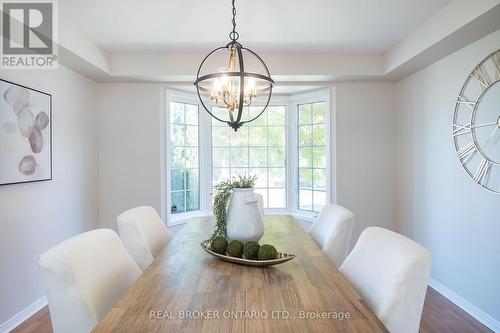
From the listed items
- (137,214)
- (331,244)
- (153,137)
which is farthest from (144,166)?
(331,244)

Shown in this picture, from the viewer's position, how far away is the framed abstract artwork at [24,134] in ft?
7.66

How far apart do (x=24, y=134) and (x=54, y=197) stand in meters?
0.70

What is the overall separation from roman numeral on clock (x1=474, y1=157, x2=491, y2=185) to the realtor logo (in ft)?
11.2

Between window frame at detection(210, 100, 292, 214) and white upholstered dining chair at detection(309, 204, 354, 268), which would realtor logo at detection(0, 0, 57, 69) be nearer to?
window frame at detection(210, 100, 292, 214)

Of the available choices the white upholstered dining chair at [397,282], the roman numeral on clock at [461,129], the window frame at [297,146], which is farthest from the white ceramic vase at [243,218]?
the window frame at [297,146]

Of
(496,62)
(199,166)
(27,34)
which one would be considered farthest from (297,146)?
(27,34)

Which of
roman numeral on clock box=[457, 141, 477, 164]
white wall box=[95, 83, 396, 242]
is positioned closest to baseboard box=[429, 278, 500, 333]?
white wall box=[95, 83, 396, 242]

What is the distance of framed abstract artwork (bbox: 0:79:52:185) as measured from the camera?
2.34 meters

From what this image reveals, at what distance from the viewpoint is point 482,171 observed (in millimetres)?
2443

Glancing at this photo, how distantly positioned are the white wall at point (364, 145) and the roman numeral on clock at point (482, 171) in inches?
54.1

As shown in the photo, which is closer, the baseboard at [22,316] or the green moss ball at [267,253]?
the green moss ball at [267,253]

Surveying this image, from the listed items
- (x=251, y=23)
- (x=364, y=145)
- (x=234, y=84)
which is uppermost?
(x=251, y=23)

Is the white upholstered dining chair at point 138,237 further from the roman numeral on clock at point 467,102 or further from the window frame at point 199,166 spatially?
the roman numeral on clock at point 467,102

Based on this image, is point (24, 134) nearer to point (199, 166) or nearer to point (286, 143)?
point (199, 166)
